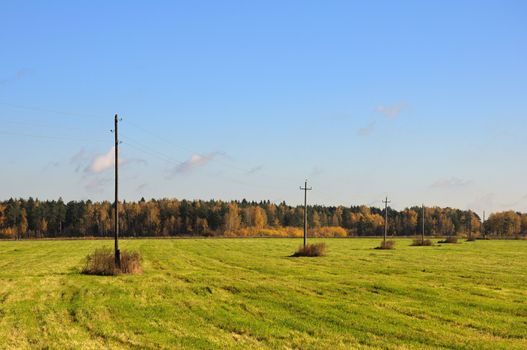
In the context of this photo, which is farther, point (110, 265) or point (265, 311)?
point (110, 265)

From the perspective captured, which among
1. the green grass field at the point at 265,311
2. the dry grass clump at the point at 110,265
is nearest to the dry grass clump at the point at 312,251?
the green grass field at the point at 265,311

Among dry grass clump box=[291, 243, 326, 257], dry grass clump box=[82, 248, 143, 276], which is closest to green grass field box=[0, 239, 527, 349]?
dry grass clump box=[82, 248, 143, 276]

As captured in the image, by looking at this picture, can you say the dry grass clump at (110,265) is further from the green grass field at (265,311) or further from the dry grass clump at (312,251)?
the dry grass clump at (312,251)

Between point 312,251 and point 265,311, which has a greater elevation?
point 265,311

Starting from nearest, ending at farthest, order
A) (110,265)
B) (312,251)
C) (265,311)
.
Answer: (265,311) < (110,265) < (312,251)

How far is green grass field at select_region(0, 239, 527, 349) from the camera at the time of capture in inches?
624

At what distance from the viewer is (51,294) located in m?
25.2

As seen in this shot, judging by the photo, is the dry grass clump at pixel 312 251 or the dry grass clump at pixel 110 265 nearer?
the dry grass clump at pixel 110 265

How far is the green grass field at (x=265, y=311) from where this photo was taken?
15.9 meters

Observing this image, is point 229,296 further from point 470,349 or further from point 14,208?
point 14,208

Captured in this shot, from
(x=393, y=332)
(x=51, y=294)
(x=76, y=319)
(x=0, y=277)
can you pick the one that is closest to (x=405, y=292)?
(x=393, y=332)

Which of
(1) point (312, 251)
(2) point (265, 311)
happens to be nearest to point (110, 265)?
(2) point (265, 311)

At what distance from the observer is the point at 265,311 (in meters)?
20.6

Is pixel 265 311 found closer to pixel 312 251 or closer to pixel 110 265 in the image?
pixel 110 265
